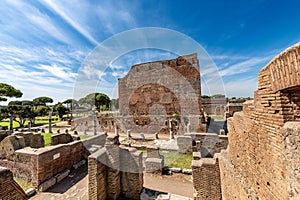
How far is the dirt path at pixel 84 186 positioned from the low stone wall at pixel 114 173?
0.83m

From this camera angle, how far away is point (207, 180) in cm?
365

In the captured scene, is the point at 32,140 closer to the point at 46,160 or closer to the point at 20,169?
the point at 20,169

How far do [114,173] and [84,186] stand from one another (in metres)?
1.86

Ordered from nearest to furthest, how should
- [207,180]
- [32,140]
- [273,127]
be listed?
[273,127]
[207,180]
[32,140]

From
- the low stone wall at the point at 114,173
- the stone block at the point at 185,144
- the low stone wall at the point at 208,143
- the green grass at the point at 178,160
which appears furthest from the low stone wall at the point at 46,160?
the low stone wall at the point at 208,143

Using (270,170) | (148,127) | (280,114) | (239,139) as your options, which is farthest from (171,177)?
(148,127)

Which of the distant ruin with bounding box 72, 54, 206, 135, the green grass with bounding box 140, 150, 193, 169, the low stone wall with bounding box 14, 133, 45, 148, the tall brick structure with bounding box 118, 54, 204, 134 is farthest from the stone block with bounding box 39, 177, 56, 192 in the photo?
the tall brick structure with bounding box 118, 54, 204, 134

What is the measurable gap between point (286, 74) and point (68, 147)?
25.1 ft

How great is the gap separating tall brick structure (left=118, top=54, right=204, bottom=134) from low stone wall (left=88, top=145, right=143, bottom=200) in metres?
9.76

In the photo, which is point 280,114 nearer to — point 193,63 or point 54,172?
point 54,172

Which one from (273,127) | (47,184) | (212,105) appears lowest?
(47,184)

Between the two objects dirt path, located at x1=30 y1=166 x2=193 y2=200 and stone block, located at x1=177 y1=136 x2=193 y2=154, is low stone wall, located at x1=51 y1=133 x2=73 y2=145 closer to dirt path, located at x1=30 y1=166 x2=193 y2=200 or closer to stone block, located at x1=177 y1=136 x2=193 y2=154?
dirt path, located at x1=30 y1=166 x2=193 y2=200

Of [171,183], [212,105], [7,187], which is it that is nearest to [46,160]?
[7,187]

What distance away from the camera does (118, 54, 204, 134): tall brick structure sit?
15.2 m
